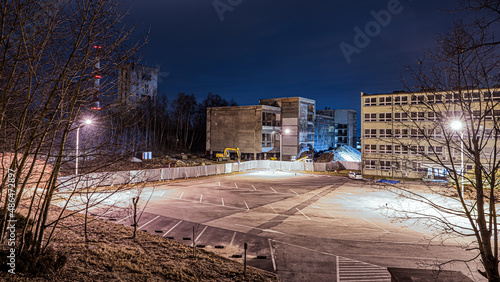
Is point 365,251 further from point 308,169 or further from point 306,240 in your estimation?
point 308,169

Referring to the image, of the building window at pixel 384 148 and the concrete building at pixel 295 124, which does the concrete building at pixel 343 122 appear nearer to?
the concrete building at pixel 295 124

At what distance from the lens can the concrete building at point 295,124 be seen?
65.0 metres

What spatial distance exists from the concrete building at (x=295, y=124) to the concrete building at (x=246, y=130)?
67.8 inches

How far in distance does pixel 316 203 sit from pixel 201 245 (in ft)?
45.2

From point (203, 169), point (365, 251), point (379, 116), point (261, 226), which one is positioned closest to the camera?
point (365, 251)

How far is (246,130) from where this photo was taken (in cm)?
6247

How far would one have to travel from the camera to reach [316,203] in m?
25.3

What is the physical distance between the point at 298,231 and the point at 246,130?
152 feet

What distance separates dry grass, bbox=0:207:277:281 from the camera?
7789mm

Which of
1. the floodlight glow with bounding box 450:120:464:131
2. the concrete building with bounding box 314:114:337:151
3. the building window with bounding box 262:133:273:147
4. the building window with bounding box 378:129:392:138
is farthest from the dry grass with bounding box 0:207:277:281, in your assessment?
the concrete building with bounding box 314:114:337:151

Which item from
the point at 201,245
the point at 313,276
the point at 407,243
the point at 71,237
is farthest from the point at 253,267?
the point at 407,243

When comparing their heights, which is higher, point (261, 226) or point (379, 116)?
point (379, 116)

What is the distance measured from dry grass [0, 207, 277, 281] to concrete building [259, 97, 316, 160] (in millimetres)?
53353

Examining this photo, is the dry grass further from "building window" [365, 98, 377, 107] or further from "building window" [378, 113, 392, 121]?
"building window" [365, 98, 377, 107]
